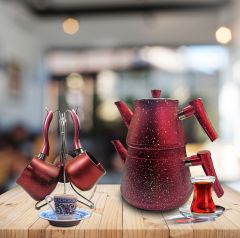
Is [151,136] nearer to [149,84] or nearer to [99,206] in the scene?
[99,206]

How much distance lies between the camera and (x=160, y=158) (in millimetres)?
908

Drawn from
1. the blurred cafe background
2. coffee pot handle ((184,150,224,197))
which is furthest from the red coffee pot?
the blurred cafe background

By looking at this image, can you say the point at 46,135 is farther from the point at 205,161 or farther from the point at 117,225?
the point at 205,161

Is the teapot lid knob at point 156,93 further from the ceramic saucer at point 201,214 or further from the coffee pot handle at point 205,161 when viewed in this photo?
the ceramic saucer at point 201,214

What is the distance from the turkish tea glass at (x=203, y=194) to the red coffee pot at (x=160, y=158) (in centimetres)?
4

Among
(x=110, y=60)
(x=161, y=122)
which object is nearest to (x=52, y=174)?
(x=161, y=122)

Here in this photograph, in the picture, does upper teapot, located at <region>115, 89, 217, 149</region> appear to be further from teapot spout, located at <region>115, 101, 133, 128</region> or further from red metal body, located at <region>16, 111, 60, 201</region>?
red metal body, located at <region>16, 111, 60, 201</region>

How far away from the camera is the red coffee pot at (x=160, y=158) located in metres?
0.91

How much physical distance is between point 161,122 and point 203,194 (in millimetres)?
195

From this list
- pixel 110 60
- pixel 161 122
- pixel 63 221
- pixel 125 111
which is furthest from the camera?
pixel 110 60

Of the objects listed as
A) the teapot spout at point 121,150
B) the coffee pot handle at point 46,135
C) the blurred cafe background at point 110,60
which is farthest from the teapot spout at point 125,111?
the blurred cafe background at point 110,60

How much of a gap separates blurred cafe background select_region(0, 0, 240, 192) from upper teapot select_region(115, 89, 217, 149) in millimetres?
4955

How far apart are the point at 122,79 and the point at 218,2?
2.21 metres

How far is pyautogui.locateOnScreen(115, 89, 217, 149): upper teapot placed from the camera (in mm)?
922
